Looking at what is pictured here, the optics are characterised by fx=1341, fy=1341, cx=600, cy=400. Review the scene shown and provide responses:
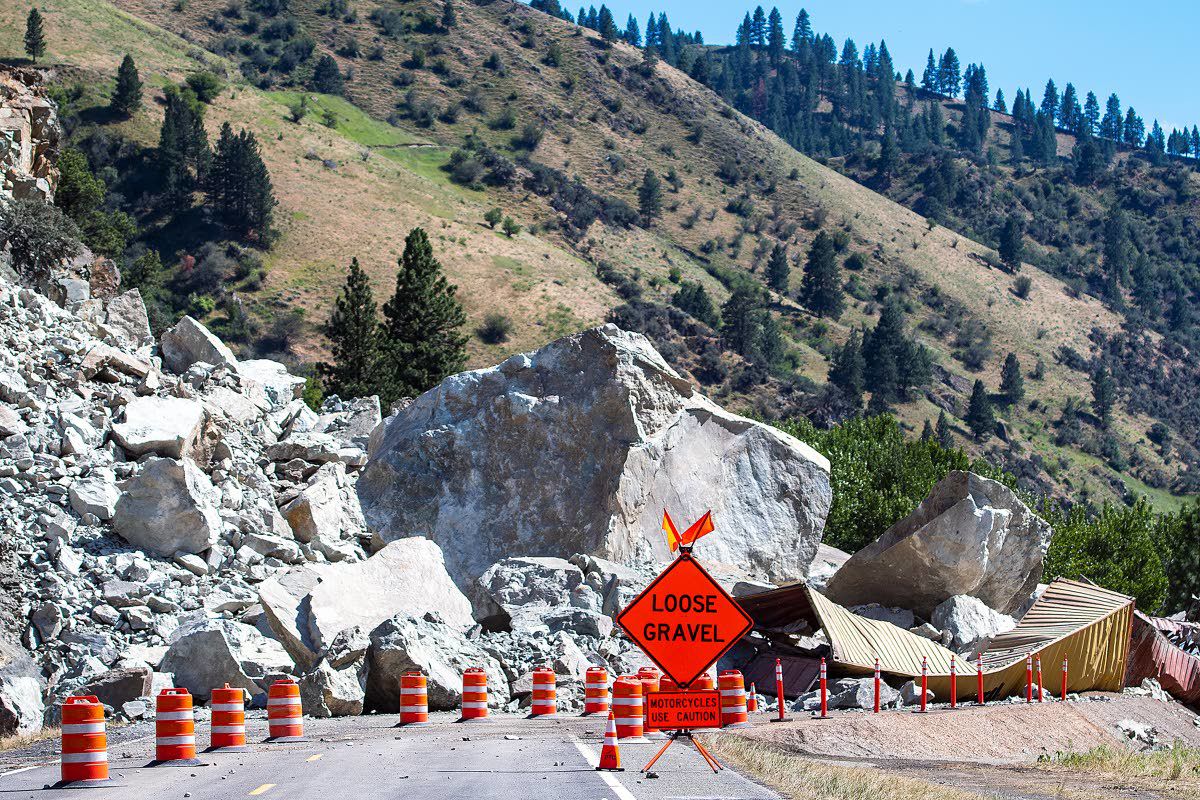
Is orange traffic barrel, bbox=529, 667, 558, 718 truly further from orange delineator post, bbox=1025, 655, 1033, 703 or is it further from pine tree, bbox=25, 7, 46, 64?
pine tree, bbox=25, 7, 46, 64

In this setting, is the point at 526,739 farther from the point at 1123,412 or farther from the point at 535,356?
the point at 1123,412

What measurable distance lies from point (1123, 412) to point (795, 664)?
368 feet

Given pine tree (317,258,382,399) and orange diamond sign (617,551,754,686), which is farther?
pine tree (317,258,382,399)

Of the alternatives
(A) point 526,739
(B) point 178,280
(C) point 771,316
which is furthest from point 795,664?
(C) point 771,316

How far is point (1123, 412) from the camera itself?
126 meters

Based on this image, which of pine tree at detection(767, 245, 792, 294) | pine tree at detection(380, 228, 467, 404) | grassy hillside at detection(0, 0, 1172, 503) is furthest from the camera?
pine tree at detection(767, 245, 792, 294)

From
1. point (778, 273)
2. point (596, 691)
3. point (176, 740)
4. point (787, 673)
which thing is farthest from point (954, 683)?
point (778, 273)

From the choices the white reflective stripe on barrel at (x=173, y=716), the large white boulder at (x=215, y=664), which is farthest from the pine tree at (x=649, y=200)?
the white reflective stripe on barrel at (x=173, y=716)

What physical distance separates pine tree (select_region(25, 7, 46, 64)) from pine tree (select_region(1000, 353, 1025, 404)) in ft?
269

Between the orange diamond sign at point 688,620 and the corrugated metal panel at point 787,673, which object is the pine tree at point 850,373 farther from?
the orange diamond sign at point 688,620

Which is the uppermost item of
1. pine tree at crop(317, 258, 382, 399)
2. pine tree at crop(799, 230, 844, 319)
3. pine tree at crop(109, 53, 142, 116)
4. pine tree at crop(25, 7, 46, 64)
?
pine tree at crop(25, 7, 46, 64)

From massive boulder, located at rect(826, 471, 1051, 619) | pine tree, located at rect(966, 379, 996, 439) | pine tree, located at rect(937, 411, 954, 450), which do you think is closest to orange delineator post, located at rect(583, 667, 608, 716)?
massive boulder, located at rect(826, 471, 1051, 619)

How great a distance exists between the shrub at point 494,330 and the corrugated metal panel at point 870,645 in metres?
65.1

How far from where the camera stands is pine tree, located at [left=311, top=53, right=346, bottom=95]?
5330 inches
